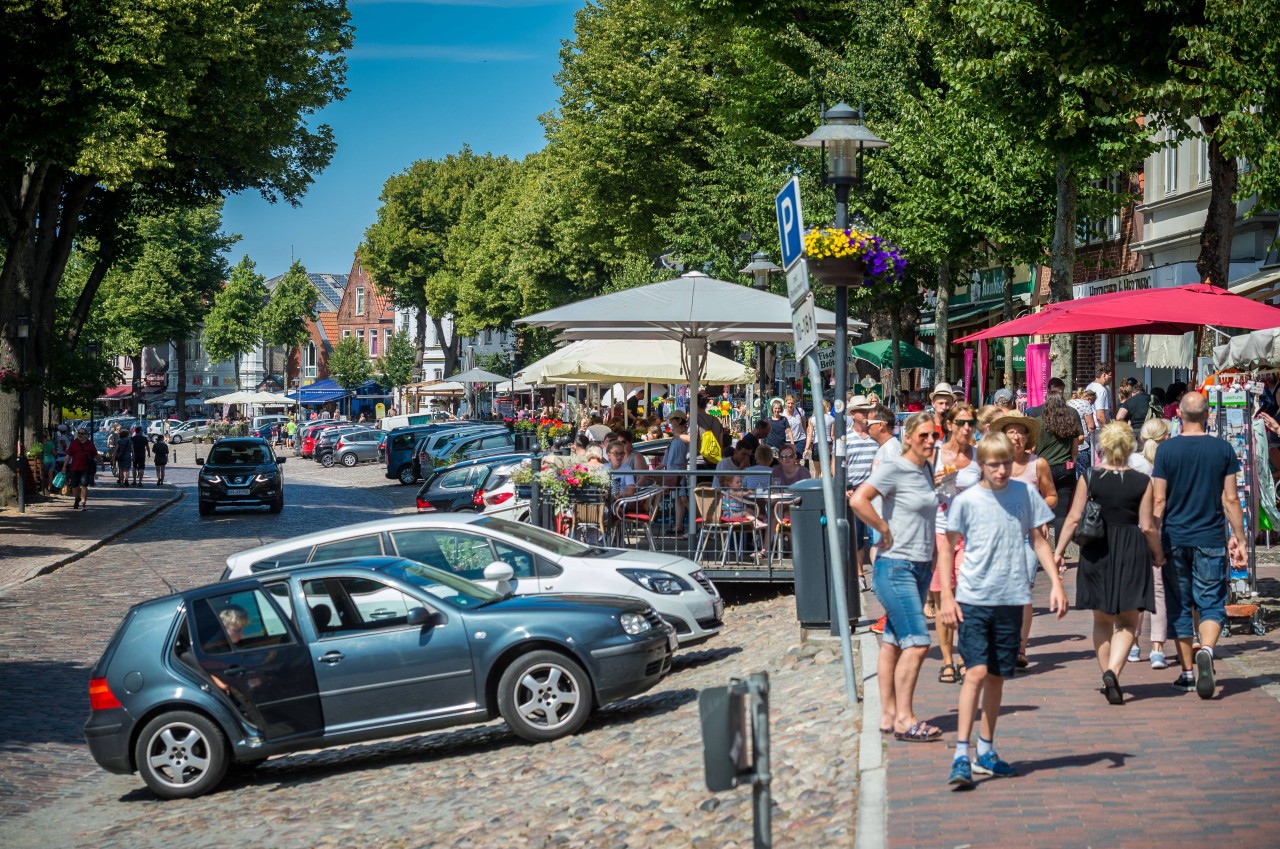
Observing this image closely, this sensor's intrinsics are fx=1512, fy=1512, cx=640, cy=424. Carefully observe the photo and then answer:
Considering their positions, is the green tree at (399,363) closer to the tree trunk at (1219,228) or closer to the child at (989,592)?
the tree trunk at (1219,228)

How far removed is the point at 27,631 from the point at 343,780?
25.8ft

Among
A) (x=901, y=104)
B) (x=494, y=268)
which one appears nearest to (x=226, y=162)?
(x=901, y=104)

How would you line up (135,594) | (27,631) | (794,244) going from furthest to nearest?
(135,594) < (27,631) < (794,244)

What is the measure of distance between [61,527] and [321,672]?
21400 millimetres

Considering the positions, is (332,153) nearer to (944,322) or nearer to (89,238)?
(89,238)

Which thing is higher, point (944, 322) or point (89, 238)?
point (89, 238)

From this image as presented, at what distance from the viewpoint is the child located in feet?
23.8

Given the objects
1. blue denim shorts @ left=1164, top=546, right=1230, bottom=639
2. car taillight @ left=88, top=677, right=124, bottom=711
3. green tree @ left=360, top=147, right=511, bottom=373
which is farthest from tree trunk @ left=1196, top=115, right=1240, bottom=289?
green tree @ left=360, top=147, right=511, bottom=373

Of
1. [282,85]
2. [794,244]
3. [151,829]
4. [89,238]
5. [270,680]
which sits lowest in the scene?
[151,829]

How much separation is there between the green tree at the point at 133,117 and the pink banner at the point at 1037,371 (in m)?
15.8

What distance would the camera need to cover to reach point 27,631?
54.4ft

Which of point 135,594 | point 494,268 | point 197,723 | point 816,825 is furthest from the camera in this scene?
point 494,268

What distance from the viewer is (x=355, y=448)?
63.4m

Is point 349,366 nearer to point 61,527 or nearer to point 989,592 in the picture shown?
point 61,527
